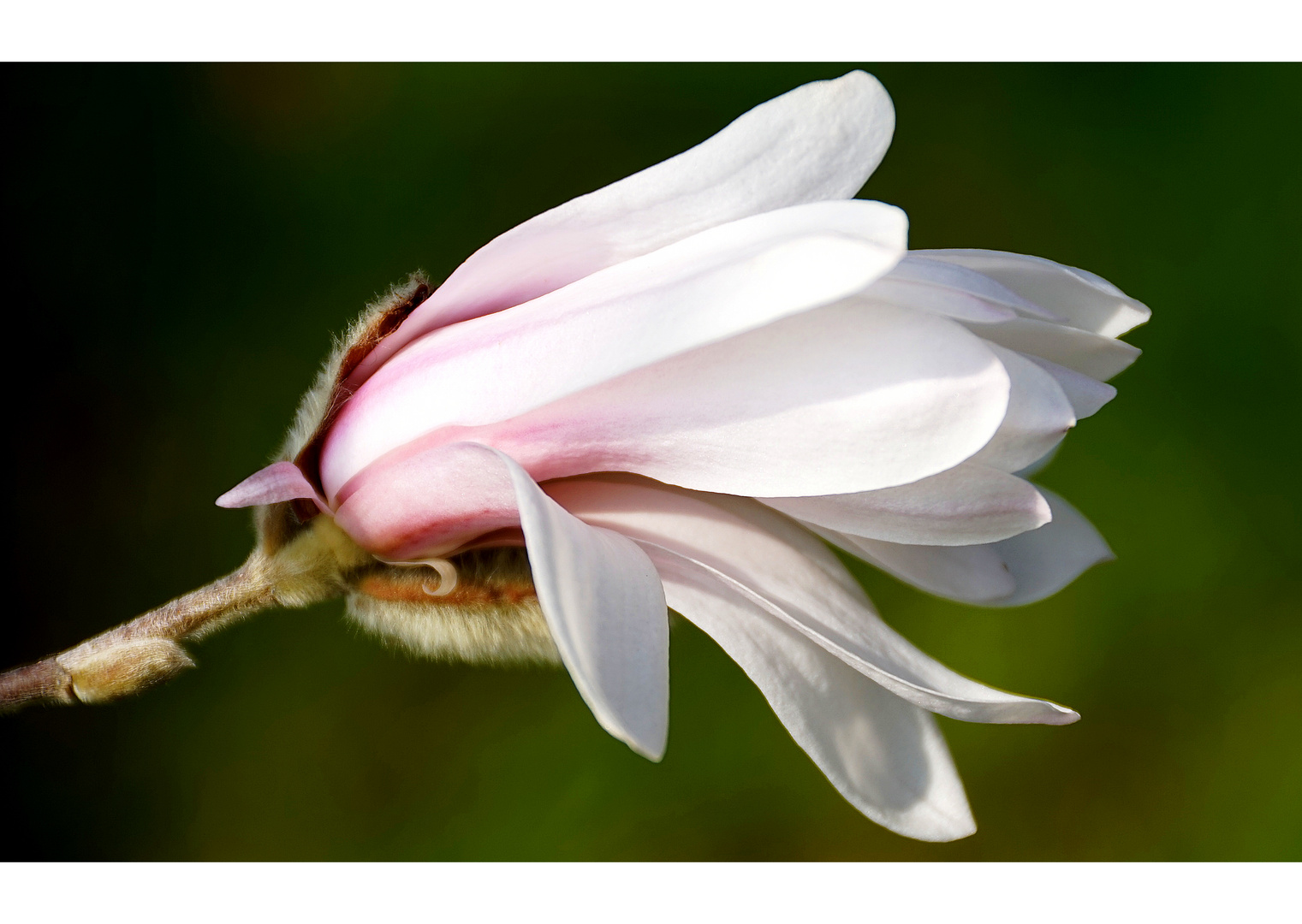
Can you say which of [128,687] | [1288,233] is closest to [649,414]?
[128,687]

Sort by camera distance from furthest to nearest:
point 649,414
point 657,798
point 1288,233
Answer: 1. point 1288,233
2. point 657,798
3. point 649,414

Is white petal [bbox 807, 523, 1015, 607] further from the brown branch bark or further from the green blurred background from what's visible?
the green blurred background

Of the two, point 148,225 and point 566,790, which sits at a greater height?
point 148,225

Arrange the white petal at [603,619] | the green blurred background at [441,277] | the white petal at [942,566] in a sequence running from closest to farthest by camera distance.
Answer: the white petal at [603,619], the white petal at [942,566], the green blurred background at [441,277]

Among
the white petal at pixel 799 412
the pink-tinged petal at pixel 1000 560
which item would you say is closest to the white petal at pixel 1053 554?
the pink-tinged petal at pixel 1000 560

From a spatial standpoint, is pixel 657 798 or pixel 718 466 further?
pixel 657 798

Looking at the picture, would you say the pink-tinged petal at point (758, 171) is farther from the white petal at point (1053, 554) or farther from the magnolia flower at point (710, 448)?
the white petal at point (1053, 554)

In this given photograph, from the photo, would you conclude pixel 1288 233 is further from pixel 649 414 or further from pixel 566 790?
pixel 649 414
